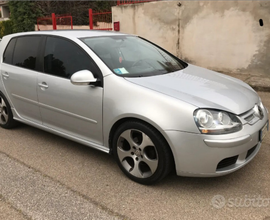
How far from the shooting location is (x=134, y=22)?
862cm

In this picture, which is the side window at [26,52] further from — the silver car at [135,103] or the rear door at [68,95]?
the rear door at [68,95]

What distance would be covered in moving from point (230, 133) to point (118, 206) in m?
1.17

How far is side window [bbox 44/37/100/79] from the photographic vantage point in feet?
9.92

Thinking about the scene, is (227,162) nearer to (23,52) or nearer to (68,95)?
(68,95)

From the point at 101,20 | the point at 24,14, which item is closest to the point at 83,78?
the point at 101,20

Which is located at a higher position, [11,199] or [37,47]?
[37,47]

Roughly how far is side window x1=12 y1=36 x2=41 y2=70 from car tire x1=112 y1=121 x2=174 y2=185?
1649 mm

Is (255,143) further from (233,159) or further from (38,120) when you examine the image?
(38,120)

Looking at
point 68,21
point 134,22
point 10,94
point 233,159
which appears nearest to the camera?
point 233,159

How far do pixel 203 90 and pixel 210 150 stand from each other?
0.64 m

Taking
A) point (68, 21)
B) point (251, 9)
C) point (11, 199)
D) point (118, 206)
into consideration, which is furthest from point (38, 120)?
point (68, 21)

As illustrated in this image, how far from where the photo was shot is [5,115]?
4160mm

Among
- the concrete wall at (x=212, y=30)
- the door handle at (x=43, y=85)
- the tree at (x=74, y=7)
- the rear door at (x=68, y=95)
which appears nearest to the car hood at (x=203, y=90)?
the rear door at (x=68, y=95)

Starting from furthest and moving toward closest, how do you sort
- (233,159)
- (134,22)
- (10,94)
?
(134,22), (10,94), (233,159)
